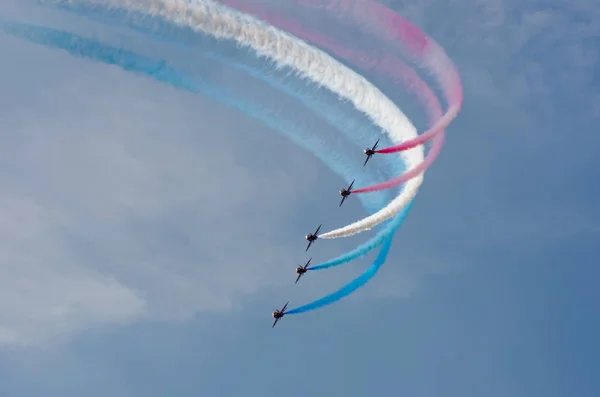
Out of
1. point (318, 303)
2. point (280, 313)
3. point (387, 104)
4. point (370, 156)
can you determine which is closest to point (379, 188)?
point (370, 156)

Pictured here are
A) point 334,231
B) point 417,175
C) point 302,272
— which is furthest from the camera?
point 302,272

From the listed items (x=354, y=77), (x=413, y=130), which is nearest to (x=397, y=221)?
(x=413, y=130)

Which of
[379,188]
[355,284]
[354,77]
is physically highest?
[354,77]

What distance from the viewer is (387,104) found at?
49.7 metres

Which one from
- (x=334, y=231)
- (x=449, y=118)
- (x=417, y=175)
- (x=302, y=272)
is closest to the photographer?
(x=449, y=118)

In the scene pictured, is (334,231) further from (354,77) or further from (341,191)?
(354,77)

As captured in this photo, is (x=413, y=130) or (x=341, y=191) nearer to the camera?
(x=413, y=130)

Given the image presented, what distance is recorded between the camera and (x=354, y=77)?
49.1m

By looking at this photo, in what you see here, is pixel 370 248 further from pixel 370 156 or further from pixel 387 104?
pixel 387 104

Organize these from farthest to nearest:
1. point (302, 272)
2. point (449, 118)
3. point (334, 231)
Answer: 1. point (302, 272)
2. point (334, 231)
3. point (449, 118)

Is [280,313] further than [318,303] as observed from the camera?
Yes

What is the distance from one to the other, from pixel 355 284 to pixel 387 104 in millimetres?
12274

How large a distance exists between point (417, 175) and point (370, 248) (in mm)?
5665

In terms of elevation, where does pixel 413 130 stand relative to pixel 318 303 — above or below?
above
